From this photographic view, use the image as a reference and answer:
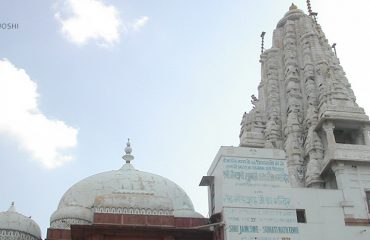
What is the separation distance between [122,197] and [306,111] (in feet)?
54.5

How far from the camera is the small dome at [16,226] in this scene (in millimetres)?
24953

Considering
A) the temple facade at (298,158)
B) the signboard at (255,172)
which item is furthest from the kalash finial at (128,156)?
the signboard at (255,172)

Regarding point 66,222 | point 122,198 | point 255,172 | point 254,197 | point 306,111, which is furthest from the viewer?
point 306,111

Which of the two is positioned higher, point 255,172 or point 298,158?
point 298,158

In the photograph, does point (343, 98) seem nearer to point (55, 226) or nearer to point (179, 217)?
point (179, 217)

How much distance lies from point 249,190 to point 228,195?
1.09 meters

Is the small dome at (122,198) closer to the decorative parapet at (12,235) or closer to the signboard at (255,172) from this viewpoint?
the decorative parapet at (12,235)

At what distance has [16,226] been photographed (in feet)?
82.6

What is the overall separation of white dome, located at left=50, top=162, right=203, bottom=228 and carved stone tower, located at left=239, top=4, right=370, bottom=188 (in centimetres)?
802

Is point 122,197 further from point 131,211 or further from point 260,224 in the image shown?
point 260,224

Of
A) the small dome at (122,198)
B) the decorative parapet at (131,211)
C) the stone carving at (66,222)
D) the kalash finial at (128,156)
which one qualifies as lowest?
the stone carving at (66,222)

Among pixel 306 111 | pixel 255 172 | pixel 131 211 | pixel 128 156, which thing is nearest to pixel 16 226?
pixel 131 211

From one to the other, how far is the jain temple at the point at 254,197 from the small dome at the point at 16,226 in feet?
0.15

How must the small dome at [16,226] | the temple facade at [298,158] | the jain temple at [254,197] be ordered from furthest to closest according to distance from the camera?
the small dome at [16,226]
the temple facade at [298,158]
the jain temple at [254,197]
